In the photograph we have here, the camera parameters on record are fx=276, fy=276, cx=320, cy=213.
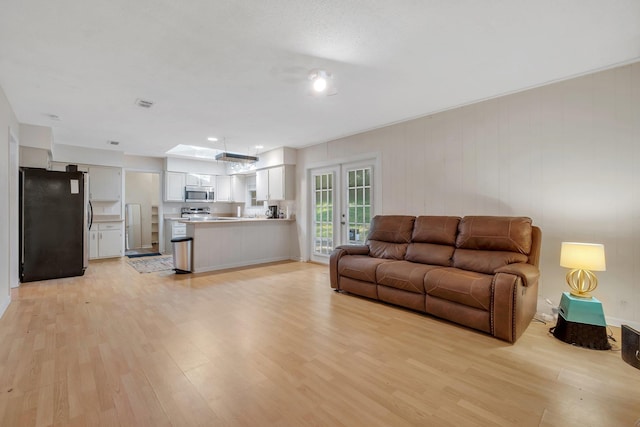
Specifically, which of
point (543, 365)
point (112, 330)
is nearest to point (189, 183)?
point (112, 330)

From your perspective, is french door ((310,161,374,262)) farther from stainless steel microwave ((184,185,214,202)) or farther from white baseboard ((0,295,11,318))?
white baseboard ((0,295,11,318))

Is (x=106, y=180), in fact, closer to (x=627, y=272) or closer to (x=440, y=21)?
(x=440, y=21)

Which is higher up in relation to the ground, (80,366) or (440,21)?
(440,21)

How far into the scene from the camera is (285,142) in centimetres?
576

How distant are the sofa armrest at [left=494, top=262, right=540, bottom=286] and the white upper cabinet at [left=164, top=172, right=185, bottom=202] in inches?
286

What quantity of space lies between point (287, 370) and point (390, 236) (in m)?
2.44

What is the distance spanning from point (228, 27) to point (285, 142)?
145 inches

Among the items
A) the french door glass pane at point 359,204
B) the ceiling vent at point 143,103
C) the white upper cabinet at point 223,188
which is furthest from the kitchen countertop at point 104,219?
the french door glass pane at point 359,204

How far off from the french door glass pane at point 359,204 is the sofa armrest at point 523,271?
242 centimetres

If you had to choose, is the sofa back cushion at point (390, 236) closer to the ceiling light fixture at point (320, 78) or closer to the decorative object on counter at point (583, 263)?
the decorative object on counter at point (583, 263)

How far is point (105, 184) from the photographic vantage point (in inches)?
245

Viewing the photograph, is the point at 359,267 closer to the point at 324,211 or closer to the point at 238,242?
the point at 324,211

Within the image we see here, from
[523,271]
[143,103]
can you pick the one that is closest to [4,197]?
[143,103]

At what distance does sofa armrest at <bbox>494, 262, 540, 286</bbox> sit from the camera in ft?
8.05
